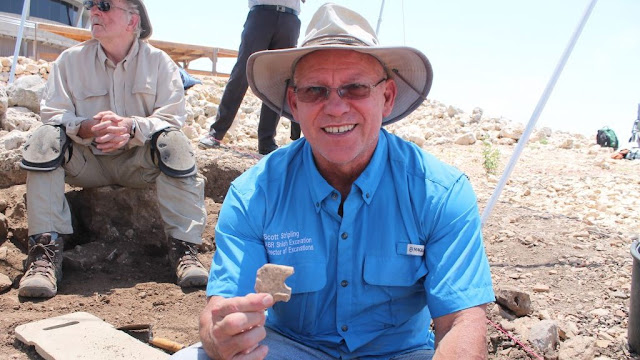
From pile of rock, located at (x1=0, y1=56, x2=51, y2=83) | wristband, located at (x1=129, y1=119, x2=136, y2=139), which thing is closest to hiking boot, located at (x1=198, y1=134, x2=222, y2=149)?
wristband, located at (x1=129, y1=119, x2=136, y2=139)

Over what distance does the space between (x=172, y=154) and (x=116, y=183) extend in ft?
2.16

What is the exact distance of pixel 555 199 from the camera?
22.0ft

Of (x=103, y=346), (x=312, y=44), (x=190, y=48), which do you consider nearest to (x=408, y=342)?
(x=312, y=44)

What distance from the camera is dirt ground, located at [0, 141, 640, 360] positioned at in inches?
120

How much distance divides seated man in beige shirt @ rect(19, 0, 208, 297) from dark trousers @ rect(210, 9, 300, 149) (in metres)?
1.63

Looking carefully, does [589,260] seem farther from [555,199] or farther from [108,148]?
[108,148]

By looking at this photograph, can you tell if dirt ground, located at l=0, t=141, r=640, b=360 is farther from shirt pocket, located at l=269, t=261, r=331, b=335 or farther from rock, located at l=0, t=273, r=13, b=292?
shirt pocket, located at l=269, t=261, r=331, b=335

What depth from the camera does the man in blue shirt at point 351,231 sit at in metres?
1.96

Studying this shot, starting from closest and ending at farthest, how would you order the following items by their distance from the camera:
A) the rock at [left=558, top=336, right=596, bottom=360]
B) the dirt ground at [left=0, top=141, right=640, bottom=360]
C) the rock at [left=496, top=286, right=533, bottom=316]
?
the rock at [left=558, top=336, right=596, bottom=360] → the dirt ground at [left=0, top=141, right=640, bottom=360] → the rock at [left=496, top=286, right=533, bottom=316]

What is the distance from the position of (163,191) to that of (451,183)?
2281 mm

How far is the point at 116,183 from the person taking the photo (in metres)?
4.09

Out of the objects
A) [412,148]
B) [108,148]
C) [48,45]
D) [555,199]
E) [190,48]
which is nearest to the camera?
[412,148]

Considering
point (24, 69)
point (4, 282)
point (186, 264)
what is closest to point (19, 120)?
point (4, 282)

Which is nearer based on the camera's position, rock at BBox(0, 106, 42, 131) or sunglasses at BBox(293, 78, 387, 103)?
sunglasses at BBox(293, 78, 387, 103)
